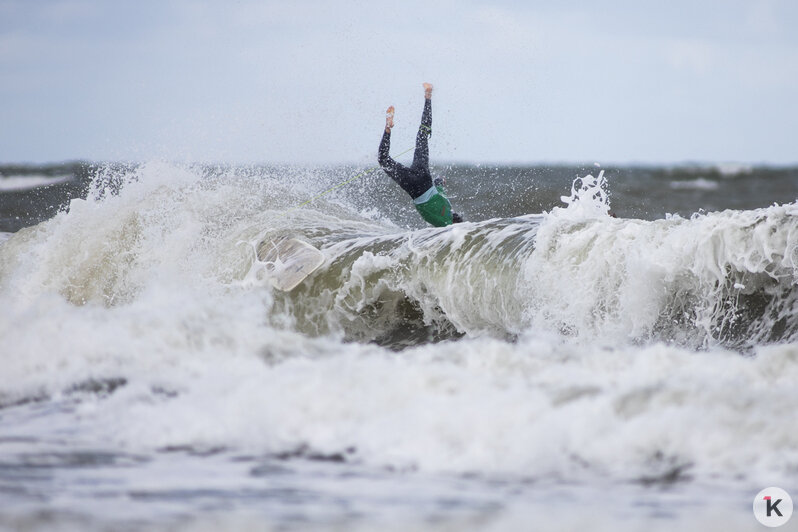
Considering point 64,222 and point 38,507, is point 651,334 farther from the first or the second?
point 64,222

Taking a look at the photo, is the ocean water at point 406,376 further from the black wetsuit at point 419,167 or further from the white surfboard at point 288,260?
the black wetsuit at point 419,167

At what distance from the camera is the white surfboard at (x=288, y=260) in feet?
25.8

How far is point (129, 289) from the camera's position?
8258 mm

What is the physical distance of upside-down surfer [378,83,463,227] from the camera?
9.10 m

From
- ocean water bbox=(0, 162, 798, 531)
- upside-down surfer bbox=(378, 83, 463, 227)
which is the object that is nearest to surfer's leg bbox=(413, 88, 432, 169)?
upside-down surfer bbox=(378, 83, 463, 227)

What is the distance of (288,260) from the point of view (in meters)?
Result: 8.15

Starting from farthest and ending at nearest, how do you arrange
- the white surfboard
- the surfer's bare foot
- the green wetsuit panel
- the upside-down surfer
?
the green wetsuit panel
the upside-down surfer
the surfer's bare foot
the white surfboard

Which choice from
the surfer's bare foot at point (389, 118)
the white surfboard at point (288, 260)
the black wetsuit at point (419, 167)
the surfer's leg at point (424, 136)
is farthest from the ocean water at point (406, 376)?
the surfer's bare foot at point (389, 118)

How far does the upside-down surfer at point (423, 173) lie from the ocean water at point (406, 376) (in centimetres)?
89

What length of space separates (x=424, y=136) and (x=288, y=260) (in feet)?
7.49

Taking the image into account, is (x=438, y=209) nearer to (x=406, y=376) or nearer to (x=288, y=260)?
(x=288, y=260)

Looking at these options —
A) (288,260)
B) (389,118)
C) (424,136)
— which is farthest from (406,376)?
(424,136)

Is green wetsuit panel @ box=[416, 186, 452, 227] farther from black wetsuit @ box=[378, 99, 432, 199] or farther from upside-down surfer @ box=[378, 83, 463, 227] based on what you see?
black wetsuit @ box=[378, 99, 432, 199]

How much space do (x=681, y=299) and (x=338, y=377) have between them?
325cm
